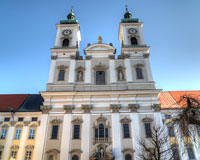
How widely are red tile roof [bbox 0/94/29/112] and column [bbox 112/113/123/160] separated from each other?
12604 mm

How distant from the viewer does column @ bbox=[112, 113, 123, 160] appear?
719 inches

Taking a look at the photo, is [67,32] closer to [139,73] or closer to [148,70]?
[139,73]

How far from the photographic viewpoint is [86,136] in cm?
1908

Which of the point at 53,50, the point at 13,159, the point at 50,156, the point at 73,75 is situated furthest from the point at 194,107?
the point at 53,50

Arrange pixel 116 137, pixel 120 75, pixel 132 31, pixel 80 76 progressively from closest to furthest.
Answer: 1. pixel 116 137
2. pixel 120 75
3. pixel 80 76
4. pixel 132 31

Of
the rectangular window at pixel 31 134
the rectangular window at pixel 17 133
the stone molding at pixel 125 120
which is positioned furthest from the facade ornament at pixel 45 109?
the stone molding at pixel 125 120

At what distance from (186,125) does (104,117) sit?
12.3 meters

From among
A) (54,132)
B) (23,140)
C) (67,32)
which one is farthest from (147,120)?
(67,32)

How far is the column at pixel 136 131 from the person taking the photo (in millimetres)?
18344

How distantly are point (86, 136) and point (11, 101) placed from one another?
12723 mm

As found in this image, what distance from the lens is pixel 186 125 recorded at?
8.62m

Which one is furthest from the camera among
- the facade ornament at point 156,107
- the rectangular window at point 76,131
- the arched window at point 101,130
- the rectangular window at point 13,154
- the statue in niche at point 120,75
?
the statue in niche at point 120,75

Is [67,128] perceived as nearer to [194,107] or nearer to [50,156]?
[50,156]

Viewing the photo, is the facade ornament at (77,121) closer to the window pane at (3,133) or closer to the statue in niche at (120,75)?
the statue in niche at (120,75)
